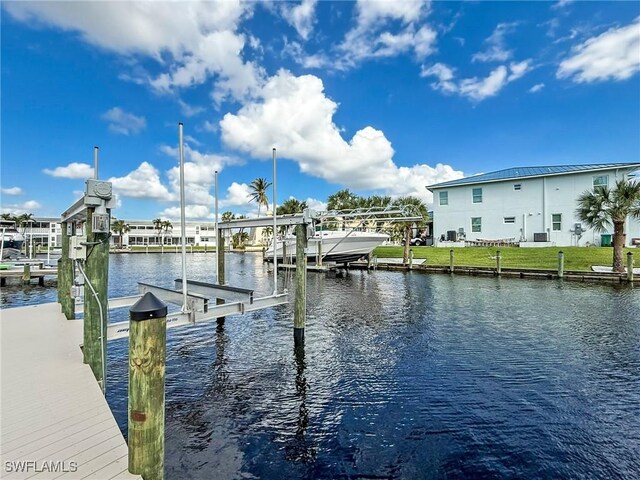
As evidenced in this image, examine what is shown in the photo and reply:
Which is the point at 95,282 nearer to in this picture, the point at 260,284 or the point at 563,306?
the point at 563,306

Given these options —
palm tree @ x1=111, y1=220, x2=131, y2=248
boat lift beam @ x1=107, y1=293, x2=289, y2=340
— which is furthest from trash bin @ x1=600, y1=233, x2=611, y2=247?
palm tree @ x1=111, y1=220, x2=131, y2=248

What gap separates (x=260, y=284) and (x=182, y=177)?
659 inches

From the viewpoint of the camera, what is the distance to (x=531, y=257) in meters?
28.1

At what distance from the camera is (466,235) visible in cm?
3816

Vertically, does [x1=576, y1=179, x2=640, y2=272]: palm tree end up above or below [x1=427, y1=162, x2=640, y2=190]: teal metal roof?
below

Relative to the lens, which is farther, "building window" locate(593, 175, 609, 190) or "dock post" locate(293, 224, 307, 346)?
"building window" locate(593, 175, 609, 190)

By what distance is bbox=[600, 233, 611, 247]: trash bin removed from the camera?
3137 centimetres

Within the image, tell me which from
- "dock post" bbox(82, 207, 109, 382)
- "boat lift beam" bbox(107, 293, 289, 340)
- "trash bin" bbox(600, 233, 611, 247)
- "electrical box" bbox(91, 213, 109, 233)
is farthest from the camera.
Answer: "trash bin" bbox(600, 233, 611, 247)

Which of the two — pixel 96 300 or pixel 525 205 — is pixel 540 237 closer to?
pixel 525 205

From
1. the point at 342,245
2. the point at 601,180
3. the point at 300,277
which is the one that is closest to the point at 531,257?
the point at 601,180

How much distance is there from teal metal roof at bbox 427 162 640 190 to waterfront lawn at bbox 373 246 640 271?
25.8ft

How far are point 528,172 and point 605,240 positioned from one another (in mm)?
9438

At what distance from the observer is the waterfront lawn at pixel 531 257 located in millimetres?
25188
